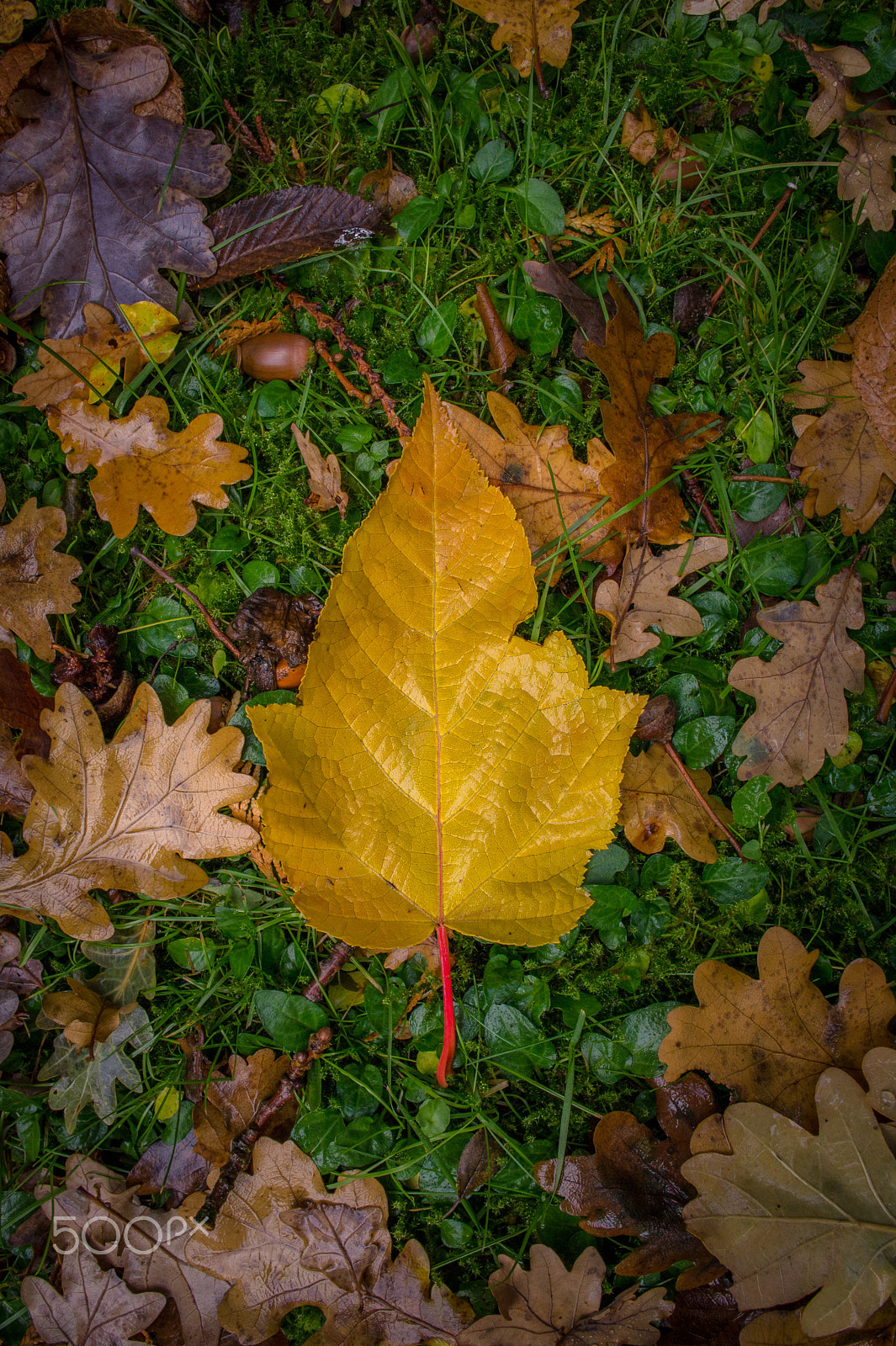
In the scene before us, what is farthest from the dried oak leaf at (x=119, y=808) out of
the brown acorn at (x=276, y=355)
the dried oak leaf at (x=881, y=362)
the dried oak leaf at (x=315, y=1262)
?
the dried oak leaf at (x=881, y=362)

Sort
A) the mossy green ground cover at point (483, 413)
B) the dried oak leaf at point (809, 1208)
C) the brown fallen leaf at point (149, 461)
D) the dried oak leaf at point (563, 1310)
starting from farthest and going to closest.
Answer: the brown fallen leaf at point (149, 461)
the mossy green ground cover at point (483, 413)
the dried oak leaf at point (563, 1310)
the dried oak leaf at point (809, 1208)

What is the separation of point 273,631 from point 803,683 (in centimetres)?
174

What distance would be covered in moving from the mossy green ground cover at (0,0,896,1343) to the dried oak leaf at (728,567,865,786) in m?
0.08

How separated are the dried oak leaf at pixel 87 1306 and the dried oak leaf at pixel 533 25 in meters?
4.10

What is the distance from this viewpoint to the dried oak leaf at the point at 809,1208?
176 centimetres

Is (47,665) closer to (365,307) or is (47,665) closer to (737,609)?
(365,307)

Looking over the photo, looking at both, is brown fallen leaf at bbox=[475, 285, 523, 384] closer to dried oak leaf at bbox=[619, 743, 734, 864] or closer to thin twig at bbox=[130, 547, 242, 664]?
thin twig at bbox=[130, 547, 242, 664]

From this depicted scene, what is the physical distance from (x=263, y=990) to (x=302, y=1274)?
0.77 metres

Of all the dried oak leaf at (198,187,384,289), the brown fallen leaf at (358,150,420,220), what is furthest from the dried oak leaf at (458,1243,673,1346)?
the brown fallen leaf at (358,150,420,220)

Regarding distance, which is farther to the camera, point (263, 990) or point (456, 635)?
point (263, 990)

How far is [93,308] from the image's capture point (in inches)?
96.0

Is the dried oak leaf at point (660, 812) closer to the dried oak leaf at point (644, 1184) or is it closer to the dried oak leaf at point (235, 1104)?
the dried oak leaf at point (644, 1184)

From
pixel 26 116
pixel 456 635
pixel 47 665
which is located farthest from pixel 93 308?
pixel 456 635

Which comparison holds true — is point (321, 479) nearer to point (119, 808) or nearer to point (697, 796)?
point (119, 808)
